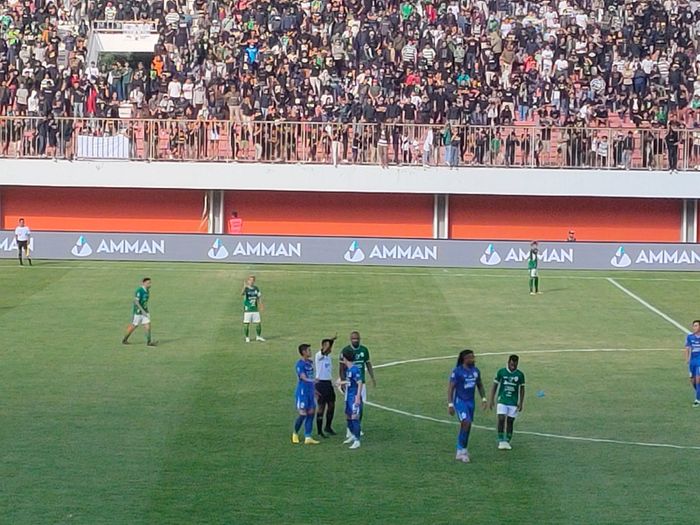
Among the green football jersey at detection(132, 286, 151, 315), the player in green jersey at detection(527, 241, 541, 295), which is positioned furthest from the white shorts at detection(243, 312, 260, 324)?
the player in green jersey at detection(527, 241, 541, 295)

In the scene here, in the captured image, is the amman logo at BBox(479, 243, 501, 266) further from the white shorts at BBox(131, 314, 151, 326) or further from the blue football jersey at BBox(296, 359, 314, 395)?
the blue football jersey at BBox(296, 359, 314, 395)

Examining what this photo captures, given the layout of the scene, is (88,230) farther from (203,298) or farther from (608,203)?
(608,203)

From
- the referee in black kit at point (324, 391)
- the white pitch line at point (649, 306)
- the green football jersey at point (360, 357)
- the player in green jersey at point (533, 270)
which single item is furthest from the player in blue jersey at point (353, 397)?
the player in green jersey at point (533, 270)

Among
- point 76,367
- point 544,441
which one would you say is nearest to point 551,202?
point 76,367

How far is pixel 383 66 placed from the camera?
53656 mm

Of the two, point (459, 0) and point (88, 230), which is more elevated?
point (459, 0)

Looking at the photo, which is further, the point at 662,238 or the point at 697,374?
the point at 662,238

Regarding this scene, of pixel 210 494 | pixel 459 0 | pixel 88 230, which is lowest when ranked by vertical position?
pixel 210 494

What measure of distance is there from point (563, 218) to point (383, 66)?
28.7 feet

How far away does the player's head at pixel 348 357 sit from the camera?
2055 cm

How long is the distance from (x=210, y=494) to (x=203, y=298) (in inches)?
844

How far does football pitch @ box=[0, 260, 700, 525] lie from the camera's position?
17.3 meters

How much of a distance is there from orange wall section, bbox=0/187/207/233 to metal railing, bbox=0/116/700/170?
2.56 metres

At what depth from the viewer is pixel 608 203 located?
53.3 m
